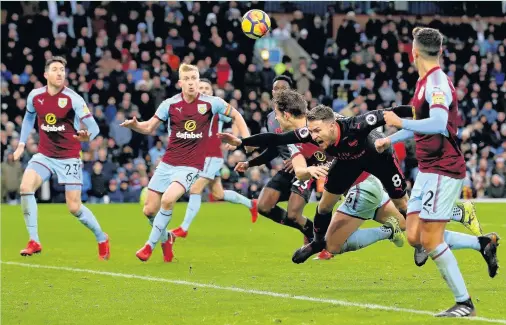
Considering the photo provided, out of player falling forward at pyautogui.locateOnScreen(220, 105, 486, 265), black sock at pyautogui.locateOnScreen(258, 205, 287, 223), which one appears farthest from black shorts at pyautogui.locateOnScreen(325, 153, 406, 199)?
black sock at pyautogui.locateOnScreen(258, 205, 287, 223)

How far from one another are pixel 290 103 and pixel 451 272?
3.90m

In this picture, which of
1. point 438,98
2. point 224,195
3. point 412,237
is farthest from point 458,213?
point 224,195

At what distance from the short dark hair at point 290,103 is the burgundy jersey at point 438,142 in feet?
10.2

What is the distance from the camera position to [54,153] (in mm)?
13438

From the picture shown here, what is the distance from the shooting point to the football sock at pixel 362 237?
1100cm

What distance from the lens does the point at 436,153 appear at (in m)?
8.52

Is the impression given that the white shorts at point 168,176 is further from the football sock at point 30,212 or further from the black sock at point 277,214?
the football sock at point 30,212

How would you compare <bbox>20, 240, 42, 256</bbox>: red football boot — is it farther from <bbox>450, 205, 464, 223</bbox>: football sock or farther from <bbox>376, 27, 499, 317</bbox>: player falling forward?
<bbox>376, 27, 499, 317</bbox>: player falling forward

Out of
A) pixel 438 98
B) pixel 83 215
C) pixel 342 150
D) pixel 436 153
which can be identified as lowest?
pixel 83 215

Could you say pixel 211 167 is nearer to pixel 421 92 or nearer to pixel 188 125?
pixel 188 125

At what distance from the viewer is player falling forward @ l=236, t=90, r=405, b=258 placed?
35.2 ft

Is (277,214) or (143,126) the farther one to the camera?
(277,214)

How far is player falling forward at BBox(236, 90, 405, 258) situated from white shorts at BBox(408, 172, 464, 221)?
1.85m

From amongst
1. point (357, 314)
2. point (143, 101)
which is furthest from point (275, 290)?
point (143, 101)
